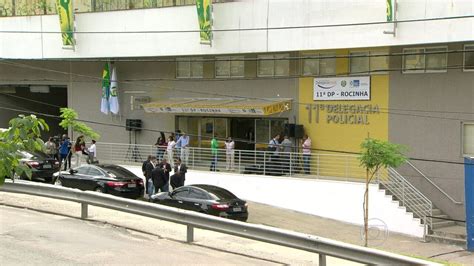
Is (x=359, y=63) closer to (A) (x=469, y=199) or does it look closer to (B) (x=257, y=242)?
(A) (x=469, y=199)

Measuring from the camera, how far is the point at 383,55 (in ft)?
76.3

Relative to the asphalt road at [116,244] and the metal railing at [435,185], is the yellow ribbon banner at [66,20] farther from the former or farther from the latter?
the asphalt road at [116,244]

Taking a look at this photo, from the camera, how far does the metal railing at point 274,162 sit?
23938mm

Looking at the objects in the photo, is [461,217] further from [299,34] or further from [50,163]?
[50,163]

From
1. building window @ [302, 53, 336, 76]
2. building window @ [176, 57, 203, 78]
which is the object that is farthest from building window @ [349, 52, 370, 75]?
building window @ [176, 57, 203, 78]

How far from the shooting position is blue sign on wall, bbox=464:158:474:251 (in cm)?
1917

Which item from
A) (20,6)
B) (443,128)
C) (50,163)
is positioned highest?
(20,6)

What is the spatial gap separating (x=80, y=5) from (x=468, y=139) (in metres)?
19.8

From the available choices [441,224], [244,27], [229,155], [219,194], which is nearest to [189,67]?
[244,27]

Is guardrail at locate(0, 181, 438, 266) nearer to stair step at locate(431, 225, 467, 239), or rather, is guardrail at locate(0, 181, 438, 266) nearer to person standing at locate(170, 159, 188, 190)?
person standing at locate(170, 159, 188, 190)

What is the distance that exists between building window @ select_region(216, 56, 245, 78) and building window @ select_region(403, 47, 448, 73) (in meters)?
7.57

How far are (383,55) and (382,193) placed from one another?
561 cm

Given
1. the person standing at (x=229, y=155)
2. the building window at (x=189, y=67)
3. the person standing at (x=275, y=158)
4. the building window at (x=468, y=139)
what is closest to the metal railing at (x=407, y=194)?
the building window at (x=468, y=139)

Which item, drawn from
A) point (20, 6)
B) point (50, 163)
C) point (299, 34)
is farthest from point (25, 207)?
point (20, 6)
